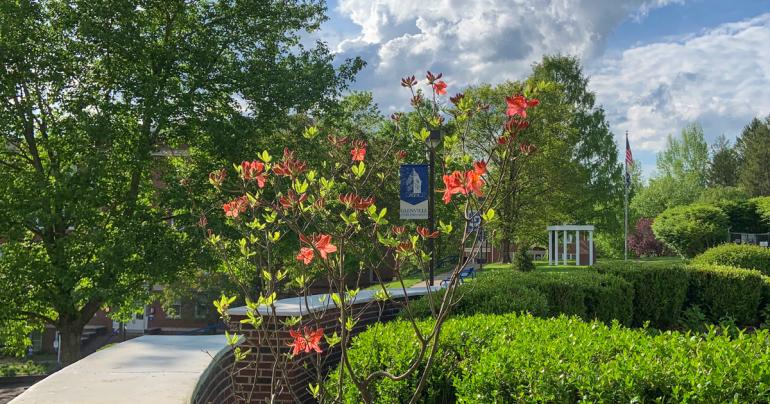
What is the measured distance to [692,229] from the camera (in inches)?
1211

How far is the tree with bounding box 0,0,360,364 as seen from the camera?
547 inches

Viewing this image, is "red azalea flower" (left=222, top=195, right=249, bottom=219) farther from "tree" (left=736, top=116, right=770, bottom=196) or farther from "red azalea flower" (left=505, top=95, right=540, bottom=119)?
"tree" (left=736, top=116, right=770, bottom=196)

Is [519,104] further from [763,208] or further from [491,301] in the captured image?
[763,208]

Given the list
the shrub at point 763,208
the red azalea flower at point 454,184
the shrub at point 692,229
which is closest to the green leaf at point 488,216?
the red azalea flower at point 454,184

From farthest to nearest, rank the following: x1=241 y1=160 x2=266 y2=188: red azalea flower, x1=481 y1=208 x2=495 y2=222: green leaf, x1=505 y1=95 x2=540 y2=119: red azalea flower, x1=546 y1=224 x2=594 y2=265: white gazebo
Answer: x1=546 y1=224 x2=594 y2=265: white gazebo
x1=241 y1=160 x2=266 y2=188: red azalea flower
x1=505 y1=95 x2=540 y2=119: red azalea flower
x1=481 y1=208 x2=495 y2=222: green leaf

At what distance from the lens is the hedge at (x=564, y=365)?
308 cm

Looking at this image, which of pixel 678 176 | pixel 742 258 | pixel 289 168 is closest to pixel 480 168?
pixel 289 168

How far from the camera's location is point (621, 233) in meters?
37.8

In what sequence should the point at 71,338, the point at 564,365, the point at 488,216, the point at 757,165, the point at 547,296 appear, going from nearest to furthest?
the point at 488,216 < the point at 564,365 < the point at 547,296 < the point at 71,338 < the point at 757,165

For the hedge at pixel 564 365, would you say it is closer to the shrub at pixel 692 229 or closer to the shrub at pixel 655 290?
the shrub at pixel 655 290

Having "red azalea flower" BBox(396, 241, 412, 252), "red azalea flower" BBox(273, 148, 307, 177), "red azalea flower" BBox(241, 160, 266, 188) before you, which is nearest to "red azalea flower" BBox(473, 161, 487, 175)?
"red azalea flower" BBox(396, 241, 412, 252)

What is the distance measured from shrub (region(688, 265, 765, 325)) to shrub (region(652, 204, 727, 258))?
22.0 metres

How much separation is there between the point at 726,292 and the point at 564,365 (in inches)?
357

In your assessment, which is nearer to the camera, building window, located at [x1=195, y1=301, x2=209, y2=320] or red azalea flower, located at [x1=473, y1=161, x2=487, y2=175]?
red azalea flower, located at [x1=473, y1=161, x2=487, y2=175]
